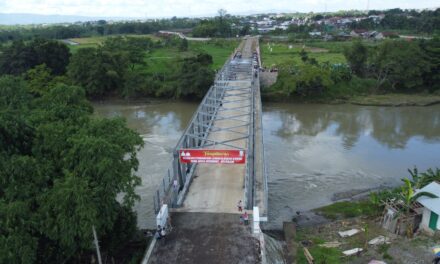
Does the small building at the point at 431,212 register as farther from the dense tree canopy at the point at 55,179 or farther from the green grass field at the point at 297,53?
the green grass field at the point at 297,53

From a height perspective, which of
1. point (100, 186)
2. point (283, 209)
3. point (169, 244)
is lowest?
point (283, 209)

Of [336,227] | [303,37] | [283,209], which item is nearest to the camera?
[336,227]

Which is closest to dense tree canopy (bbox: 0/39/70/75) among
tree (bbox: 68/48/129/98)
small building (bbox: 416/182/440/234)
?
tree (bbox: 68/48/129/98)

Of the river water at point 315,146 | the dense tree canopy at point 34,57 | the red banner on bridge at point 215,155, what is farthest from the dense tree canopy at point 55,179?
the dense tree canopy at point 34,57

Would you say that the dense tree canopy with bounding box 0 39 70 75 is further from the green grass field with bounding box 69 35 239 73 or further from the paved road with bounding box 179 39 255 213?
the paved road with bounding box 179 39 255 213

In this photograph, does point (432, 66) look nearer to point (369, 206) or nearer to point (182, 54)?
point (369, 206)

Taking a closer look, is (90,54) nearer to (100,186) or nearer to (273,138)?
(273,138)

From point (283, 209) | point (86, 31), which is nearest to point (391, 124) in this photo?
point (283, 209)
